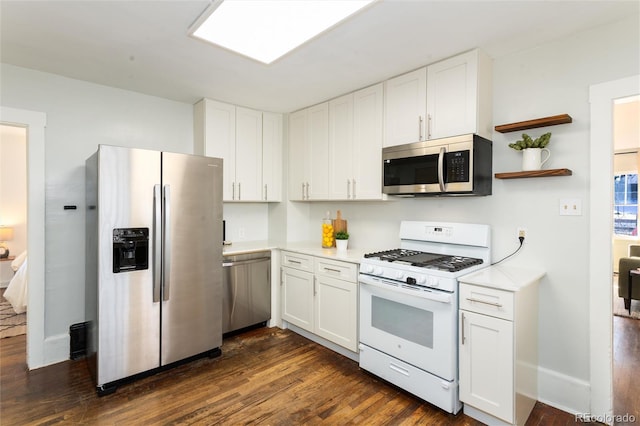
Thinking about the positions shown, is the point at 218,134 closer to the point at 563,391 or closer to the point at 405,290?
the point at 405,290

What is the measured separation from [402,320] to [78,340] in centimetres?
279

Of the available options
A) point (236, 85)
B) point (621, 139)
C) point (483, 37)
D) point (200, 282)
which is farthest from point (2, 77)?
point (621, 139)

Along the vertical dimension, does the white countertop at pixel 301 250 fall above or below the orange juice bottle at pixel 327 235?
below

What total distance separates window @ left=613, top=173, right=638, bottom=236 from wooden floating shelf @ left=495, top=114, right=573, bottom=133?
4.83 meters

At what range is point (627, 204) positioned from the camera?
548 centimetres

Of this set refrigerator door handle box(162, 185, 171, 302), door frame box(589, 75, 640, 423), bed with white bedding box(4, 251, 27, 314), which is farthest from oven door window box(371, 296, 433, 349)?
bed with white bedding box(4, 251, 27, 314)

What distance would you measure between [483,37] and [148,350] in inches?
130

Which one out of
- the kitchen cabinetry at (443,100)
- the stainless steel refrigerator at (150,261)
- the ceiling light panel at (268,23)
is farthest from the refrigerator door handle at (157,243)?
the kitchen cabinetry at (443,100)

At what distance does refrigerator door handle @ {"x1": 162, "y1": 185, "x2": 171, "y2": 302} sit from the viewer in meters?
2.53

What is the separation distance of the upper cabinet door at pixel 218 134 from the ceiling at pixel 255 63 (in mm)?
335

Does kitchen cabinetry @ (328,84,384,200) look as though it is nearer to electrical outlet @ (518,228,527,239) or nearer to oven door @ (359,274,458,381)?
oven door @ (359,274,458,381)

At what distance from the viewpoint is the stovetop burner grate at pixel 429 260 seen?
2.20 metres

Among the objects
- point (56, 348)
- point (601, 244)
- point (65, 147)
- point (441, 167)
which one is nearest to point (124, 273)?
point (56, 348)

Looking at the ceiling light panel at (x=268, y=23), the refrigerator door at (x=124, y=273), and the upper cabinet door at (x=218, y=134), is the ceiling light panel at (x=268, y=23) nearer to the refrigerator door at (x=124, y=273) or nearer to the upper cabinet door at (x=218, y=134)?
the refrigerator door at (x=124, y=273)
